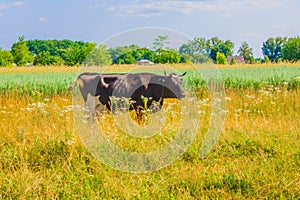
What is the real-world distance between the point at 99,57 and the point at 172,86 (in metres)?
1.37

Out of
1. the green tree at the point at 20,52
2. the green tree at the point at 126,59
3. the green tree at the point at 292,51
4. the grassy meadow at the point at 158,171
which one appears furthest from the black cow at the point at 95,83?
the green tree at the point at 292,51

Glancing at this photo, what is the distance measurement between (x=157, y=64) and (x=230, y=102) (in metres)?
1.91

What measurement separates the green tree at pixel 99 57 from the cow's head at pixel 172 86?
3.47 feet

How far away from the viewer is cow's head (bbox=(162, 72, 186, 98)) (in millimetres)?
6355

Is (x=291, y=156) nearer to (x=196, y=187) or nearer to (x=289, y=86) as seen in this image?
(x=196, y=187)

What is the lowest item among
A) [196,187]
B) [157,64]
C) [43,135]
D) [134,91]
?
[196,187]

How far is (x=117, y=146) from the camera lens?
4.68m

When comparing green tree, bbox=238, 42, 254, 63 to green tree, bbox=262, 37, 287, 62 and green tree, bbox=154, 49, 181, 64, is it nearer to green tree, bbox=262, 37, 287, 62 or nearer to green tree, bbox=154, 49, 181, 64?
green tree, bbox=262, 37, 287, 62

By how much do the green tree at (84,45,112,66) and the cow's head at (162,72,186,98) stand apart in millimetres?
1058

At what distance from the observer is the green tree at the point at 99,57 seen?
655 centimetres

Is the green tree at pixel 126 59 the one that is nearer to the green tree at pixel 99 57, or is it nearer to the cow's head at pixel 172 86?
the green tree at pixel 99 57

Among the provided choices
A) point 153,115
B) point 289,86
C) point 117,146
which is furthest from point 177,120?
point 289,86

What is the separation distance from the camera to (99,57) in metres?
6.78

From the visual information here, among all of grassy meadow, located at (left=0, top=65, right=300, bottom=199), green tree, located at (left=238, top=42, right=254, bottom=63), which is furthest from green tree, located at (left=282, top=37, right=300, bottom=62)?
grassy meadow, located at (left=0, top=65, right=300, bottom=199)
